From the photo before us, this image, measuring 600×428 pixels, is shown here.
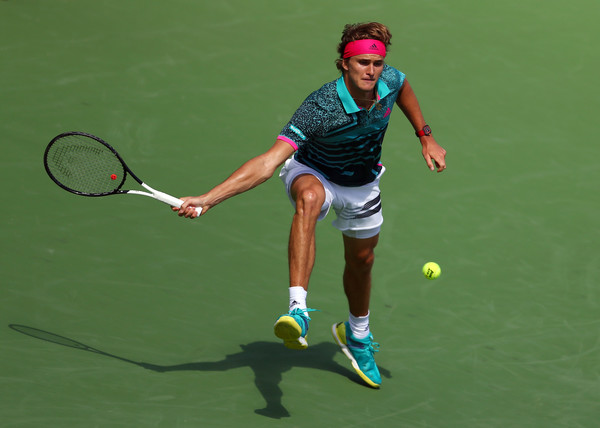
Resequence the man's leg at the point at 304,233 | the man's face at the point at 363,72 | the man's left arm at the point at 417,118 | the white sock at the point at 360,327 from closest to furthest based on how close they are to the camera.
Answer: the man's leg at the point at 304,233 → the man's face at the point at 363,72 → the man's left arm at the point at 417,118 → the white sock at the point at 360,327

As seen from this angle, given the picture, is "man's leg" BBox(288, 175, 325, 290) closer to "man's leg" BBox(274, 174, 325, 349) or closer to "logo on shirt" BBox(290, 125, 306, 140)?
"man's leg" BBox(274, 174, 325, 349)

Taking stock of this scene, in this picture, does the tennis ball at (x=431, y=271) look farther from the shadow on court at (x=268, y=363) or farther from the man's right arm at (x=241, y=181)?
the man's right arm at (x=241, y=181)

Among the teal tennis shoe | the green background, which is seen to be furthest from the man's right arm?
the green background

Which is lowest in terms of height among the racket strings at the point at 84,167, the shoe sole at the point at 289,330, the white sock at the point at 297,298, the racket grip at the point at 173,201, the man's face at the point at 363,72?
the shoe sole at the point at 289,330

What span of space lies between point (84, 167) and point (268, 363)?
1.82 m

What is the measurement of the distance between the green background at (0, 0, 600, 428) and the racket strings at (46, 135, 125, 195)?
1.05 m

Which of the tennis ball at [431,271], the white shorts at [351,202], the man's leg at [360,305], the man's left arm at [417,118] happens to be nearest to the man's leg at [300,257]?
the white shorts at [351,202]

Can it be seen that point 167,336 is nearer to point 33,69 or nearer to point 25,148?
point 25,148

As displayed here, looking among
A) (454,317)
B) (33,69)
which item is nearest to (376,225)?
(454,317)

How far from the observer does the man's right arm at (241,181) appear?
Result: 507cm

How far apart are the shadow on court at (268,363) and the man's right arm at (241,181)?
1388mm

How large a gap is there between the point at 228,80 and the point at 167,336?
4.87m

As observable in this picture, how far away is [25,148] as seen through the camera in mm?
8945

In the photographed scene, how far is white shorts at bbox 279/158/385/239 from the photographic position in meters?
5.84
